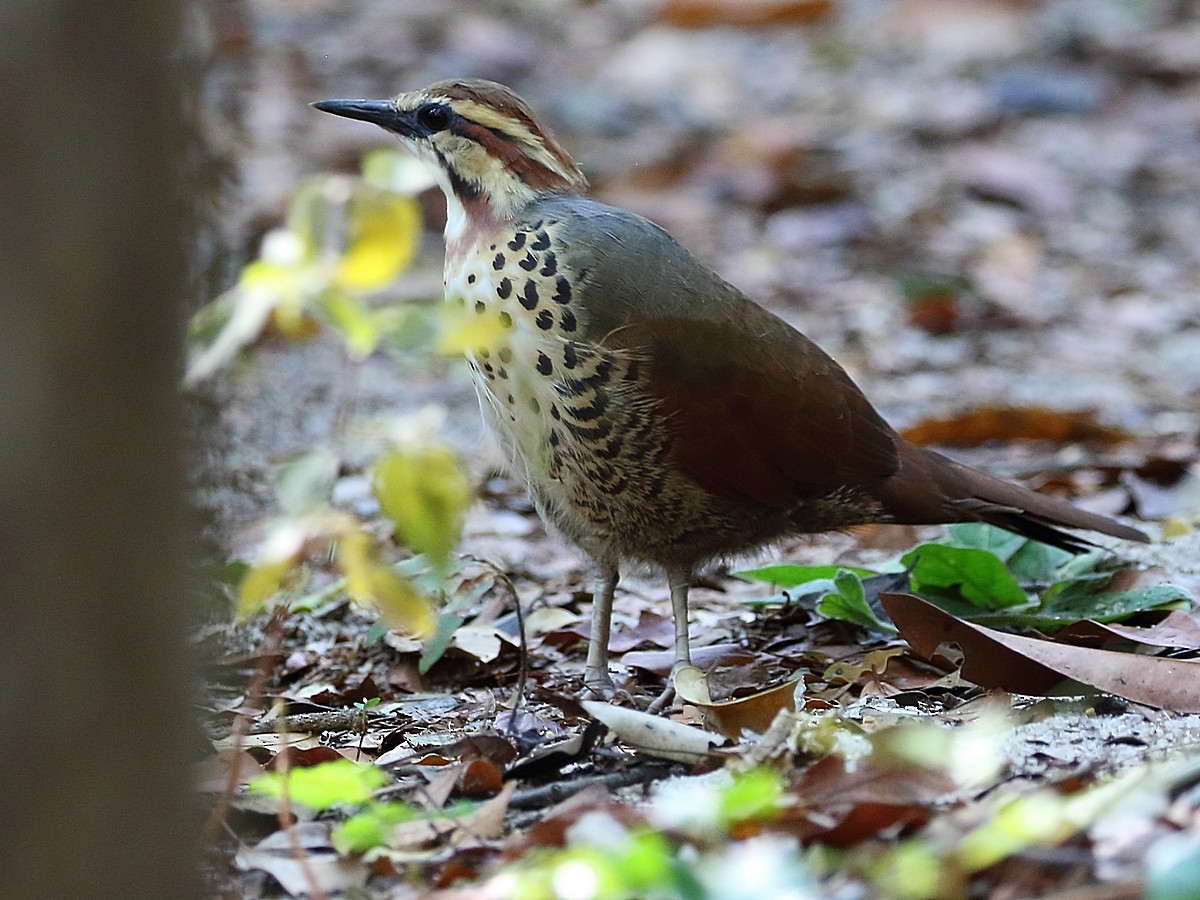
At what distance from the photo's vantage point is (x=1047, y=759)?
108 inches

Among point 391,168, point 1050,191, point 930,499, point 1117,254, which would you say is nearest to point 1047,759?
point 930,499

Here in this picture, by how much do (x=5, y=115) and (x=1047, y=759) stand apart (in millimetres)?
2026

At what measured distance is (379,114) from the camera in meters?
3.85

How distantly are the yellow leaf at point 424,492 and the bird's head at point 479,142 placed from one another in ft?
5.54

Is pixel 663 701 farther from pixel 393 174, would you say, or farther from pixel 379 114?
pixel 379 114

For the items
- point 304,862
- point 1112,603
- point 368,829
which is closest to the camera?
point 304,862

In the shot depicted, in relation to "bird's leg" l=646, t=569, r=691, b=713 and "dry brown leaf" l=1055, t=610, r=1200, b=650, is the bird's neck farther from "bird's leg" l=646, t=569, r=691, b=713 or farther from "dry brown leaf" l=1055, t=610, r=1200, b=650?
"dry brown leaf" l=1055, t=610, r=1200, b=650

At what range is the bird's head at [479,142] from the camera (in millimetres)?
3682

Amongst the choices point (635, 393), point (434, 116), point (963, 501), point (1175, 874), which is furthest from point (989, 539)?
point (1175, 874)

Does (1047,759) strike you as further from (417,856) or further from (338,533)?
(338,533)

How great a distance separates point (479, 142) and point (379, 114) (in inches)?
11.6

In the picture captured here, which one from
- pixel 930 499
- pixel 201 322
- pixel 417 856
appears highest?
pixel 201 322

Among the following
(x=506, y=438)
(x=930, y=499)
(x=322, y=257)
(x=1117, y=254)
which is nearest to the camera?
(x=322, y=257)

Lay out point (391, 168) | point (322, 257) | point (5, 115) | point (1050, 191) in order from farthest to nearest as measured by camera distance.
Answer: point (1050, 191), point (391, 168), point (322, 257), point (5, 115)
